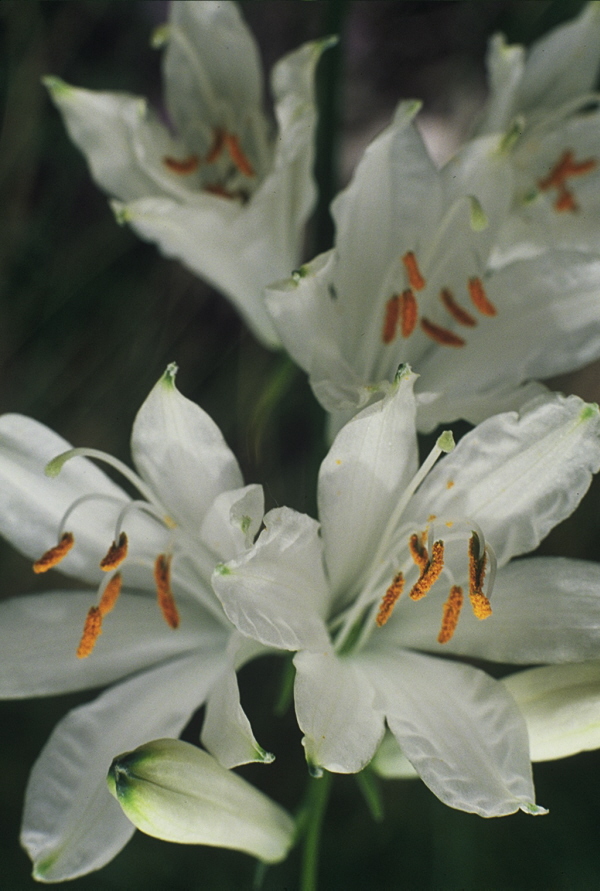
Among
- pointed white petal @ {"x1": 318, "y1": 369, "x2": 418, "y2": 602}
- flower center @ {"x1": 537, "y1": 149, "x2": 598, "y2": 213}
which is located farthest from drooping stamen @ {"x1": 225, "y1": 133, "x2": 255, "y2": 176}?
pointed white petal @ {"x1": 318, "y1": 369, "x2": 418, "y2": 602}

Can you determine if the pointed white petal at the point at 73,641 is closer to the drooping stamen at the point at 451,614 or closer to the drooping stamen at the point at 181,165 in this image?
the drooping stamen at the point at 451,614

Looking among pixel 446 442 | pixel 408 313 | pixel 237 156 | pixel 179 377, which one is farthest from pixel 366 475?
pixel 179 377

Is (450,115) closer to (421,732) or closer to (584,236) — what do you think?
(584,236)

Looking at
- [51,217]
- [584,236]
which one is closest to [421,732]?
[584,236]

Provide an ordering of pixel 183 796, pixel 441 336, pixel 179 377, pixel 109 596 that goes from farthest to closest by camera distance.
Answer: pixel 179 377
pixel 441 336
pixel 109 596
pixel 183 796

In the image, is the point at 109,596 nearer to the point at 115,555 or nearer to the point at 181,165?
the point at 115,555

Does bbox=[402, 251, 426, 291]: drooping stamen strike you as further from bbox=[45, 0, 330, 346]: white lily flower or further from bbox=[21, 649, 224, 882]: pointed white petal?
bbox=[21, 649, 224, 882]: pointed white petal

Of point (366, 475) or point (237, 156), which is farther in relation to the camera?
point (237, 156)
